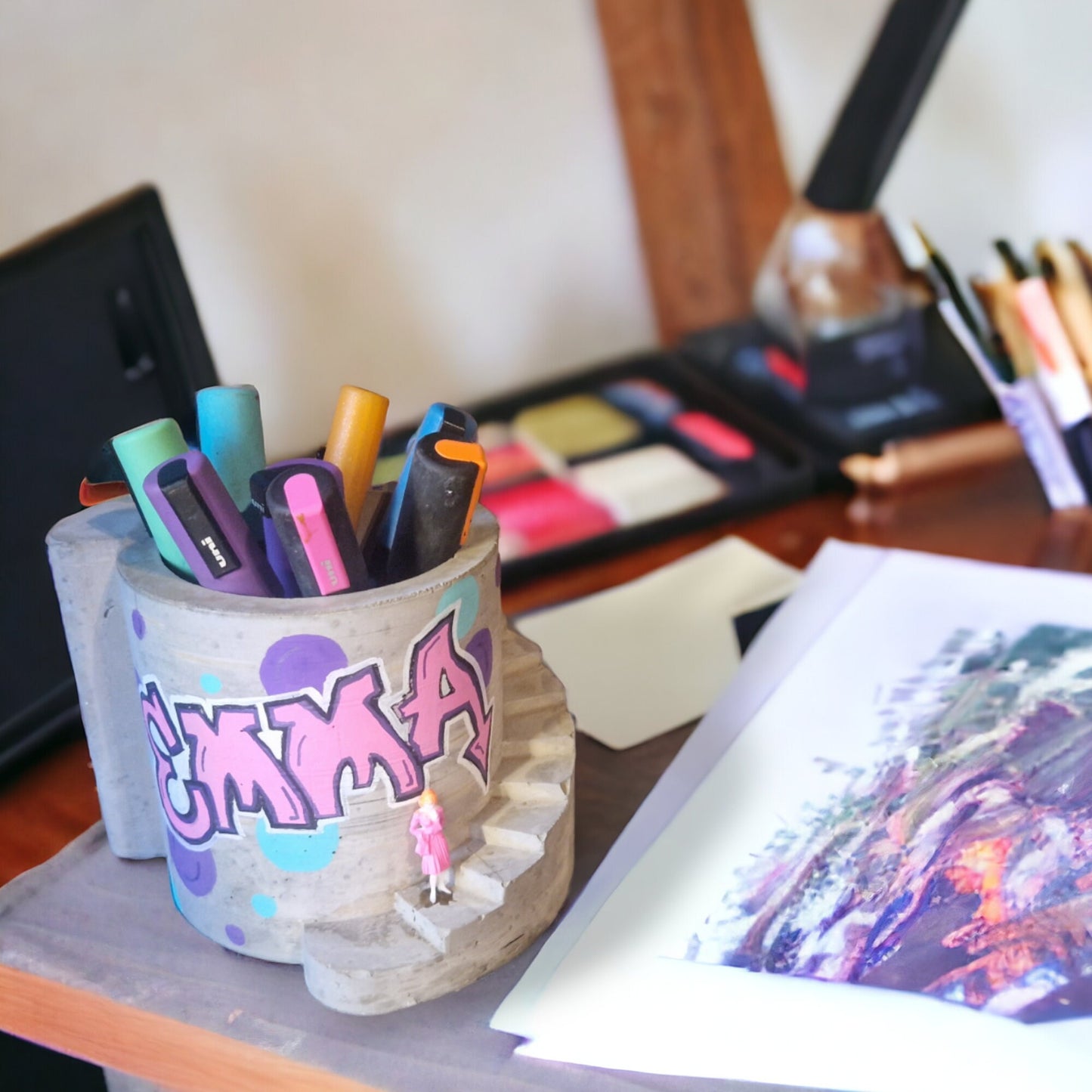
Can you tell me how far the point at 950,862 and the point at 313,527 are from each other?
23 centimetres

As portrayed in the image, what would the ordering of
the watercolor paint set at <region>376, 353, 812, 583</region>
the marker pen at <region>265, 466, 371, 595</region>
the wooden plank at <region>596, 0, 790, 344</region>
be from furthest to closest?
the wooden plank at <region>596, 0, 790, 344</region>, the watercolor paint set at <region>376, 353, 812, 583</region>, the marker pen at <region>265, 466, 371, 595</region>

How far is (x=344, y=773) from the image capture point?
0.35m

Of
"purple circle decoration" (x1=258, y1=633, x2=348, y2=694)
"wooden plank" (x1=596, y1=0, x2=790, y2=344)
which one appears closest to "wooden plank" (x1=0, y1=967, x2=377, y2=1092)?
"purple circle decoration" (x1=258, y1=633, x2=348, y2=694)

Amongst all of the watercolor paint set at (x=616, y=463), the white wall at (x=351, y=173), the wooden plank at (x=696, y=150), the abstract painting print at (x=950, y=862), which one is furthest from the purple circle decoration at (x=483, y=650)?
the wooden plank at (x=696, y=150)

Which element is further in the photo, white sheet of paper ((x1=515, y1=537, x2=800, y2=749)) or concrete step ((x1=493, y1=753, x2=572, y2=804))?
white sheet of paper ((x1=515, y1=537, x2=800, y2=749))

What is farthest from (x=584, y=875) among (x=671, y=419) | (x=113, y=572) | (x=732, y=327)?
(x=732, y=327)

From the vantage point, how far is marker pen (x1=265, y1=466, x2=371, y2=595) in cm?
33

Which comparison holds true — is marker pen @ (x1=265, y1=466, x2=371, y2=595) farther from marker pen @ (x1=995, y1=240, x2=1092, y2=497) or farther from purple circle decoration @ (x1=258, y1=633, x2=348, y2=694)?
marker pen @ (x1=995, y1=240, x2=1092, y2=497)

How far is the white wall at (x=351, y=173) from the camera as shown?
0.62 meters

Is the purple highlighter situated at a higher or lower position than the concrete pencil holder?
higher

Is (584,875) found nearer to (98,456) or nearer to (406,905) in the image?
(406,905)

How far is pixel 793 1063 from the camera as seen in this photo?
1.11 ft

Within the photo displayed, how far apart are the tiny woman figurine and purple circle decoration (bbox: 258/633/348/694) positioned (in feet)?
0.16

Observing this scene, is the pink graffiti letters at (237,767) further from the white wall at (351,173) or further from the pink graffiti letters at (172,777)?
the white wall at (351,173)
